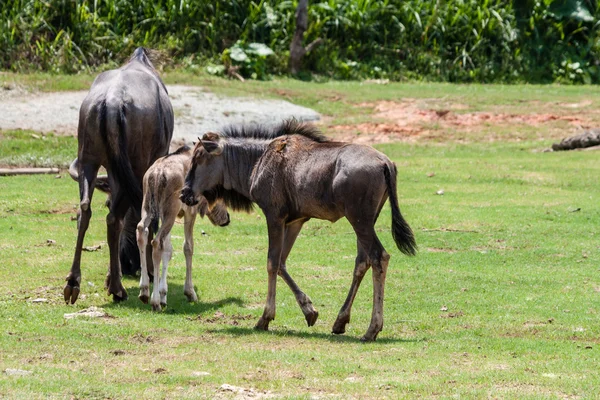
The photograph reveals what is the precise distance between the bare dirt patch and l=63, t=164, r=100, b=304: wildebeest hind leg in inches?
530

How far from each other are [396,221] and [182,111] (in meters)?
16.0

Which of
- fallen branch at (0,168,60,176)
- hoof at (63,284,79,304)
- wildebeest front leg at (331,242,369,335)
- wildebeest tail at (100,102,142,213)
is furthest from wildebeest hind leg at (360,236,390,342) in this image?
fallen branch at (0,168,60,176)

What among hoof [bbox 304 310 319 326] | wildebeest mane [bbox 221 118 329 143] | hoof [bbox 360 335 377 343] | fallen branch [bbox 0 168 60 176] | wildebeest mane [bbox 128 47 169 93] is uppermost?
wildebeest mane [bbox 128 47 169 93]

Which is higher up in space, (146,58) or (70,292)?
(146,58)

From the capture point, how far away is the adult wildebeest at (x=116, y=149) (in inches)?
463

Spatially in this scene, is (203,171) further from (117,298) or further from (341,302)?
(341,302)

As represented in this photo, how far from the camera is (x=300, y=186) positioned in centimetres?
1025

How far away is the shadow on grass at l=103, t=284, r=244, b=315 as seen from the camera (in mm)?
11188

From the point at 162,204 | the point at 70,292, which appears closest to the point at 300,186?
the point at 162,204

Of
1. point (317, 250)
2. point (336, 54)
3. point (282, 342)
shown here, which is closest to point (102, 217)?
point (317, 250)

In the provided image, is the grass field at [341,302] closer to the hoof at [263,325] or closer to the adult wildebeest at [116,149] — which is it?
the hoof at [263,325]

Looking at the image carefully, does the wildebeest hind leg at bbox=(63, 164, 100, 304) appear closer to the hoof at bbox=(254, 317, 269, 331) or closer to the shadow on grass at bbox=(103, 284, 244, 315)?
the shadow on grass at bbox=(103, 284, 244, 315)

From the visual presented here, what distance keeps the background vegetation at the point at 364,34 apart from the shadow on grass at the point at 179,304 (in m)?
19.8

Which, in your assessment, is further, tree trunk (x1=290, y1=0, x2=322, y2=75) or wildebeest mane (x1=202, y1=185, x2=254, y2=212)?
tree trunk (x1=290, y1=0, x2=322, y2=75)
